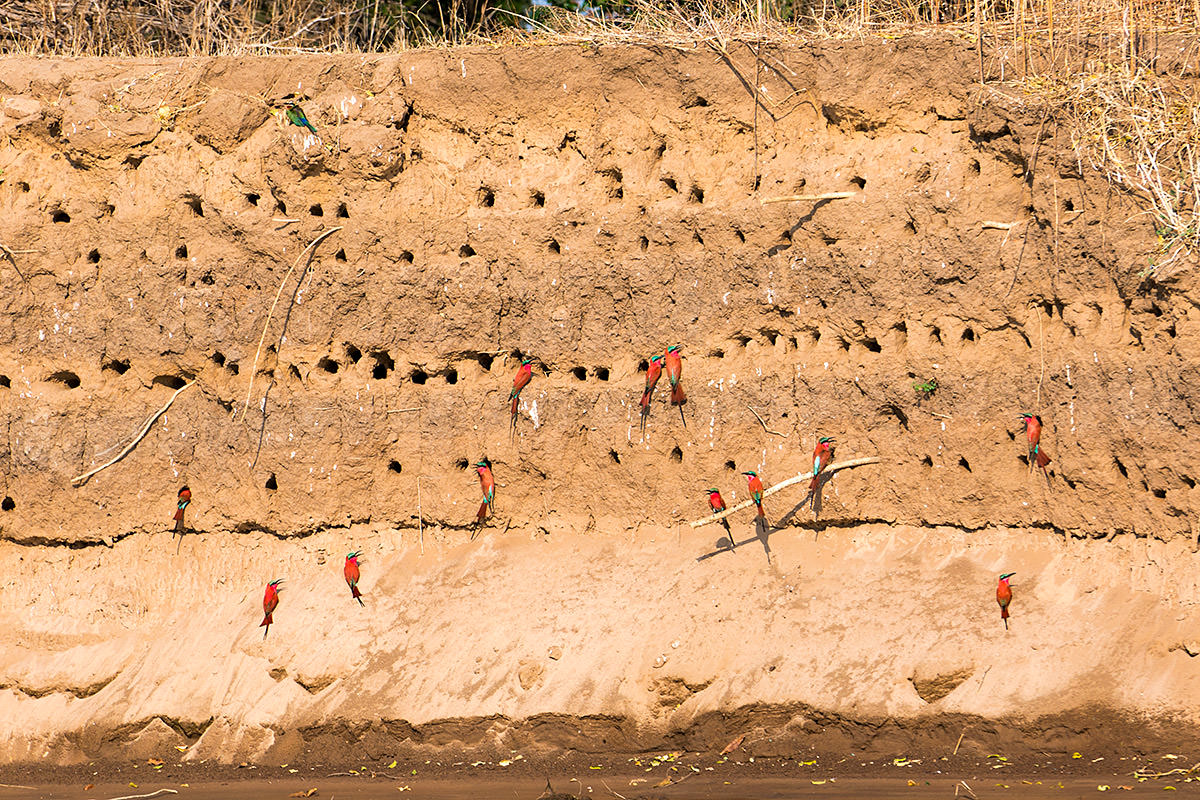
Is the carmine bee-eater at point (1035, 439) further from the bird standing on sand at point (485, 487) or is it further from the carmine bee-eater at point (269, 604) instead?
the carmine bee-eater at point (269, 604)

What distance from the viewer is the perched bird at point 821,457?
6223 millimetres

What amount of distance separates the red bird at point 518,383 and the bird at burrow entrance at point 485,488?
10.1 inches

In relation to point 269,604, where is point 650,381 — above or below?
above

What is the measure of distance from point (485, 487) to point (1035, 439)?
296 cm

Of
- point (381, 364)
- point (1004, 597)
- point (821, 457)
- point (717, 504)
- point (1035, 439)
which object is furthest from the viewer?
point (381, 364)

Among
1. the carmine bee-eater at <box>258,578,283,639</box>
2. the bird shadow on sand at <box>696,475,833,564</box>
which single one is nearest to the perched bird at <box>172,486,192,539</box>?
the carmine bee-eater at <box>258,578,283,639</box>

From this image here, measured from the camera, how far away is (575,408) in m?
6.63

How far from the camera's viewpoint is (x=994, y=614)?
5809 millimetres

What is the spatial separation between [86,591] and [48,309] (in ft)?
5.54

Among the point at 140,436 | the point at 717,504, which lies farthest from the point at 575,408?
the point at 140,436

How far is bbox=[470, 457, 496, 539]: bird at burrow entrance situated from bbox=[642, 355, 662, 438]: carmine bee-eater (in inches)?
35.7

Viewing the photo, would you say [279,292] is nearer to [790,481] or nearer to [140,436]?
[140,436]

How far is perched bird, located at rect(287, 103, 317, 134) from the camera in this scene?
6.72 meters

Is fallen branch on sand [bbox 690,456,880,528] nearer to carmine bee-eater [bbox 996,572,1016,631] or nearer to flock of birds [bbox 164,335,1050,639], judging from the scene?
flock of birds [bbox 164,335,1050,639]
